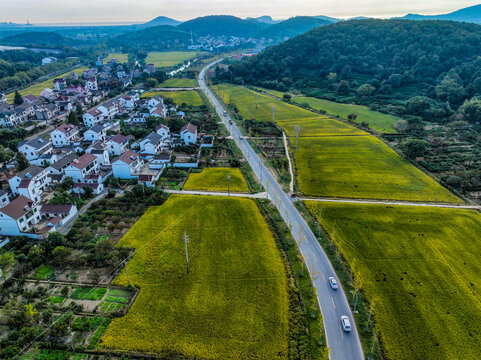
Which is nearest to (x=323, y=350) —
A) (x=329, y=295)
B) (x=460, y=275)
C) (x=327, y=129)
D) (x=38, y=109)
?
(x=329, y=295)

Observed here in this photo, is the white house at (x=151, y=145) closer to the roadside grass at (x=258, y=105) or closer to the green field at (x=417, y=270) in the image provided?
the roadside grass at (x=258, y=105)

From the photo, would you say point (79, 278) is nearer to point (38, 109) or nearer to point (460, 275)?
point (460, 275)

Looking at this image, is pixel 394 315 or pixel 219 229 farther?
pixel 219 229

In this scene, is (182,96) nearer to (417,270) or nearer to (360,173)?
(360,173)

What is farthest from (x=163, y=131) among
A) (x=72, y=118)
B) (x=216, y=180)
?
(x=72, y=118)

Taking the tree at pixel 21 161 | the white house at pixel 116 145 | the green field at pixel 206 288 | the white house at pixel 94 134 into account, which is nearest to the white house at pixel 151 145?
the white house at pixel 116 145

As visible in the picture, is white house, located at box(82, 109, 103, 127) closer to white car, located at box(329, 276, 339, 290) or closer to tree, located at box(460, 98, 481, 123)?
white car, located at box(329, 276, 339, 290)
